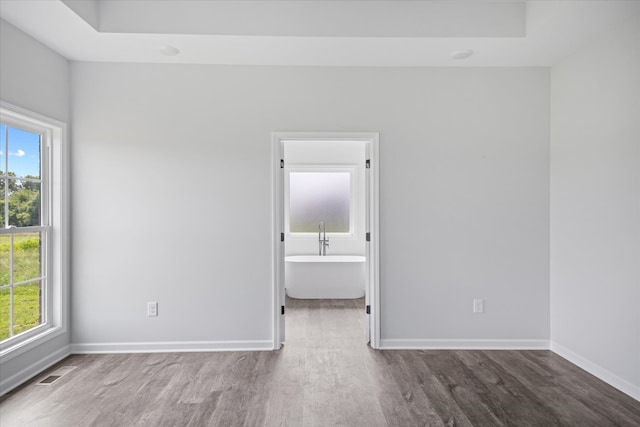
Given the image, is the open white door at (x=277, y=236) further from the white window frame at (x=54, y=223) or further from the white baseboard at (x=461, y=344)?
the white window frame at (x=54, y=223)

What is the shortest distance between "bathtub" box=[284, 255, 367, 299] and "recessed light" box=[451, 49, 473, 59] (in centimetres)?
295

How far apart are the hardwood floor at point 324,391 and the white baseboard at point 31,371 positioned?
84 mm

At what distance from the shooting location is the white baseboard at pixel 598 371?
8.35ft

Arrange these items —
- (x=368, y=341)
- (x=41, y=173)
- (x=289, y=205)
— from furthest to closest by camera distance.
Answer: (x=289, y=205), (x=368, y=341), (x=41, y=173)

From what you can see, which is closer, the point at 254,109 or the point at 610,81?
the point at 610,81

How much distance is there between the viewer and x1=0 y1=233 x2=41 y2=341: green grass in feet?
8.87

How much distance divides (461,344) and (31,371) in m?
3.55

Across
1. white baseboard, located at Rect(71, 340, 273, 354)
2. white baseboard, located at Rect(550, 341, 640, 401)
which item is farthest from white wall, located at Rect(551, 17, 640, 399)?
white baseboard, located at Rect(71, 340, 273, 354)

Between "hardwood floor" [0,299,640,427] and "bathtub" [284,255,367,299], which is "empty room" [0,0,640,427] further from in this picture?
"bathtub" [284,255,367,299]

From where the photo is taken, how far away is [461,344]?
338cm

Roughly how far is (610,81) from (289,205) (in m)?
4.52

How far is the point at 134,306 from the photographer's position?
10.8 ft

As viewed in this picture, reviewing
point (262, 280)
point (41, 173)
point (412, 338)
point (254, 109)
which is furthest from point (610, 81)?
point (41, 173)

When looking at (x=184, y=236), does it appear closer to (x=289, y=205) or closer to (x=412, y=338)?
(x=412, y=338)
